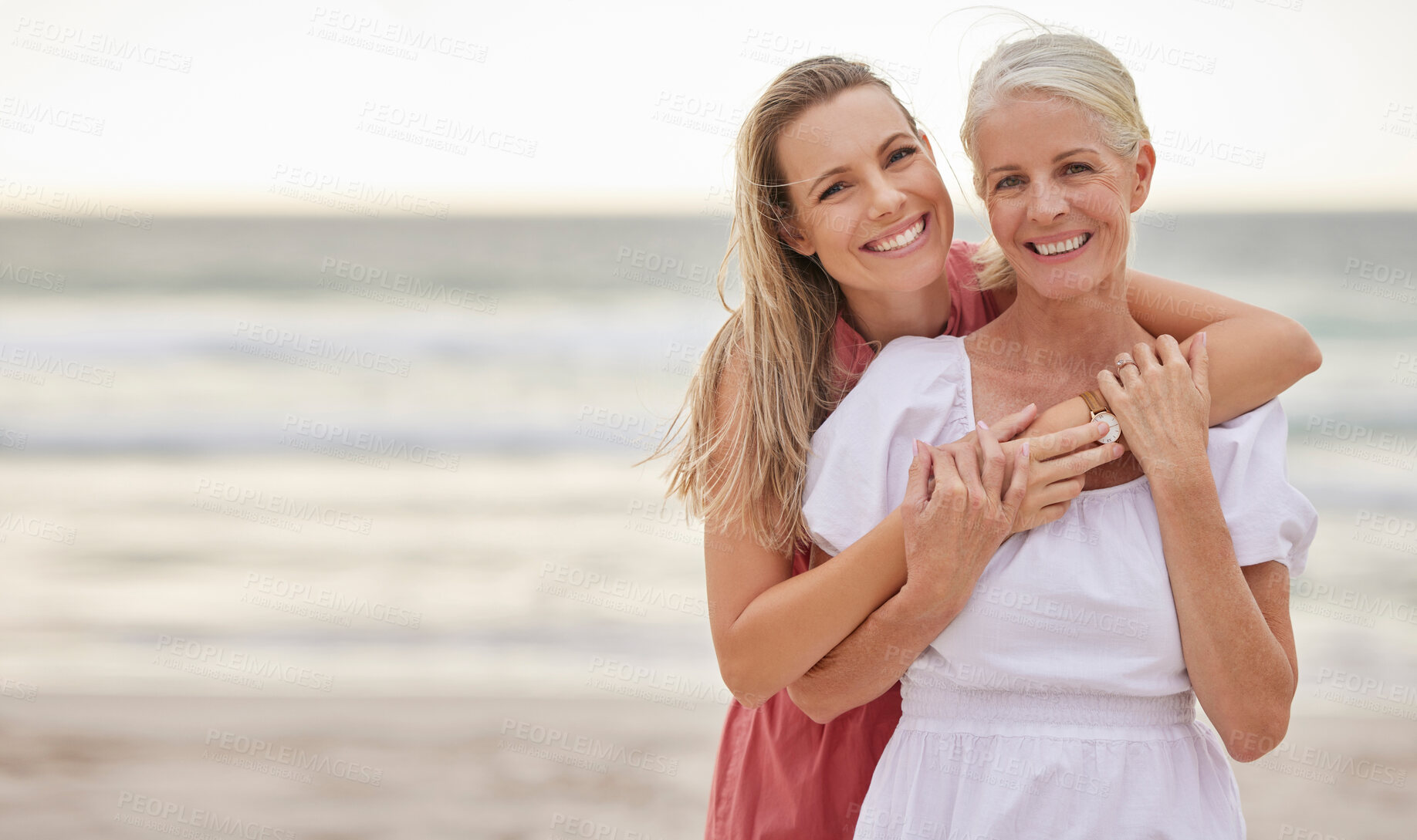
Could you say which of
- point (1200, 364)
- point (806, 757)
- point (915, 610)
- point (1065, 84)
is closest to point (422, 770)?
point (806, 757)

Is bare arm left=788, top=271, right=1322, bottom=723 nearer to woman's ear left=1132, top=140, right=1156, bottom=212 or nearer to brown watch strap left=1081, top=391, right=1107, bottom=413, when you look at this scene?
brown watch strap left=1081, top=391, right=1107, bottom=413

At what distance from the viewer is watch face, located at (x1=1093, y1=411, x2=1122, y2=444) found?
186 centimetres

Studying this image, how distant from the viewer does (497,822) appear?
442 centimetres

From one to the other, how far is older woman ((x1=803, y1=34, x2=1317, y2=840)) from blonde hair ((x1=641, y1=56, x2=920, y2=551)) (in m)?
0.11

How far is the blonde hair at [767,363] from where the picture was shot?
2086 mm

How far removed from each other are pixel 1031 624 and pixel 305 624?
553 cm

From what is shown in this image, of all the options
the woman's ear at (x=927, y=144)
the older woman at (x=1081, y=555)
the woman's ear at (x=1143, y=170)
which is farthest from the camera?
the woman's ear at (x=927, y=144)

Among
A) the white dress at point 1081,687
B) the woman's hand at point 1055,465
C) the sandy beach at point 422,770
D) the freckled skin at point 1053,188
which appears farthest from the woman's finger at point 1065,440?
the sandy beach at point 422,770

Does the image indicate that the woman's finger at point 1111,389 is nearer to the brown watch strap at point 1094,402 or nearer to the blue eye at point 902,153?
the brown watch strap at point 1094,402

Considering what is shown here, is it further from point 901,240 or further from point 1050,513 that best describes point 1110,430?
point 901,240

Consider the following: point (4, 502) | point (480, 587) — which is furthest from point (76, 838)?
point (4, 502)

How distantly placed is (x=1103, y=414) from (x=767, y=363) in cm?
63

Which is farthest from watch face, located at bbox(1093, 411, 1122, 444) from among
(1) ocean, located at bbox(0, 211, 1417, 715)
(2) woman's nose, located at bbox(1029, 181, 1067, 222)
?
(1) ocean, located at bbox(0, 211, 1417, 715)

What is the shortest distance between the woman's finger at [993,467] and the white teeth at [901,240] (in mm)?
464
